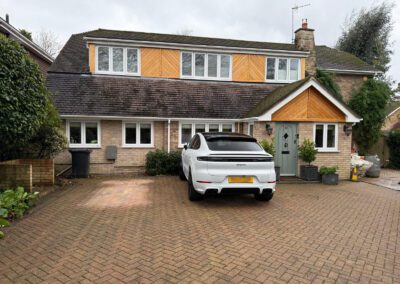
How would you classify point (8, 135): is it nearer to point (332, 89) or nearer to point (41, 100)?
point (41, 100)

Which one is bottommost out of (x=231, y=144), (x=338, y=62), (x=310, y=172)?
(x=310, y=172)

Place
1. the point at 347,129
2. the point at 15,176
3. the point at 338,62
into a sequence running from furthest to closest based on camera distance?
the point at 338,62, the point at 347,129, the point at 15,176

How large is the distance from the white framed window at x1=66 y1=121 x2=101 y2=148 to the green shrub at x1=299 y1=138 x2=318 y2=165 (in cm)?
844

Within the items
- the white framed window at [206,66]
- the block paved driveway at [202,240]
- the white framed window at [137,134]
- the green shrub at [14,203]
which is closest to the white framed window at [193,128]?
the white framed window at [137,134]

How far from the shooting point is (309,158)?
35.5 ft

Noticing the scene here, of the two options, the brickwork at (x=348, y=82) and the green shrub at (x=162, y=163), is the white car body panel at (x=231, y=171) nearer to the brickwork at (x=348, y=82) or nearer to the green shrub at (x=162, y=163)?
the green shrub at (x=162, y=163)

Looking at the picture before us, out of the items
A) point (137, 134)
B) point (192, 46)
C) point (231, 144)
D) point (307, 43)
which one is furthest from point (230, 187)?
point (307, 43)

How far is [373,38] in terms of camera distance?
969 inches

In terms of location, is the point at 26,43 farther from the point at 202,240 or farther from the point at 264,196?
the point at 202,240

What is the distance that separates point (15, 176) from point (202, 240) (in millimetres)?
5712

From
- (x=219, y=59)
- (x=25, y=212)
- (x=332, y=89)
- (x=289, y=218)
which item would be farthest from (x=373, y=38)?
(x=25, y=212)

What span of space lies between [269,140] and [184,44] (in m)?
6.61

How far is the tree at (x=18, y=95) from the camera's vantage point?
671 cm

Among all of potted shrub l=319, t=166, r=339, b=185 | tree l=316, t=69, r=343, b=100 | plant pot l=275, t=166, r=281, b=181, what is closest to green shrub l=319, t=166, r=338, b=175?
potted shrub l=319, t=166, r=339, b=185
